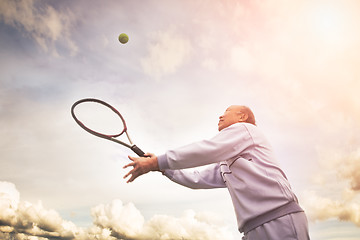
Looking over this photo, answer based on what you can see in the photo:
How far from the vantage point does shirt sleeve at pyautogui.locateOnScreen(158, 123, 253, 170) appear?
4891mm

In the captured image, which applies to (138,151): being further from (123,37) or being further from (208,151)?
(123,37)

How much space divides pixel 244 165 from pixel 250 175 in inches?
7.1

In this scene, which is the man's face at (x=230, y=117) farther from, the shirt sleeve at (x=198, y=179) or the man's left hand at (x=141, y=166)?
the man's left hand at (x=141, y=166)

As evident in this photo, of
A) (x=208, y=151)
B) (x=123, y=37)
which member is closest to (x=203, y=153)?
(x=208, y=151)

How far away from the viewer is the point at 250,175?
482 centimetres

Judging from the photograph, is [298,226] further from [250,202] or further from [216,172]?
[216,172]

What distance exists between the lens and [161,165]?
5.02 meters

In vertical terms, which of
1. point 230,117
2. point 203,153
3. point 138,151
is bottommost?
point 203,153

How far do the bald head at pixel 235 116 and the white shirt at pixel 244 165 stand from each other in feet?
2.06

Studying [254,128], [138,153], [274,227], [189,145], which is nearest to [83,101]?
[138,153]

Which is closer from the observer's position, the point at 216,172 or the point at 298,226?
the point at 298,226

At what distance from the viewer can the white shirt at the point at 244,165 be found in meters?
4.60

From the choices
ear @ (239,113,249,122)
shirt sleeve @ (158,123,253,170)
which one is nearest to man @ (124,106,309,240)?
shirt sleeve @ (158,123,253,170)

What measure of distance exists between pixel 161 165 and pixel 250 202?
4.91 ft
